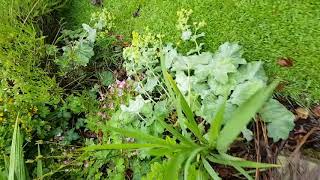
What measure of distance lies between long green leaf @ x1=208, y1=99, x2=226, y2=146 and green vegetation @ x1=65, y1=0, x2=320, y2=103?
0.58 meters

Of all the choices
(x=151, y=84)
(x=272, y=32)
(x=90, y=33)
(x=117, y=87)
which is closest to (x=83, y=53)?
(x=90, y=33)

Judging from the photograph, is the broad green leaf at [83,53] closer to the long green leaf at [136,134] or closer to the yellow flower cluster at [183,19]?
the yellow flower cluster at [183,19]

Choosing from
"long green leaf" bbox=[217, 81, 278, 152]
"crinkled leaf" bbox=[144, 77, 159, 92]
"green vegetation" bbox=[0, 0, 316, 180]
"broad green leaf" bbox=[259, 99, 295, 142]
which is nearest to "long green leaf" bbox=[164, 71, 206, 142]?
"green vegetation" bbox=[0, 0, 316, 180]

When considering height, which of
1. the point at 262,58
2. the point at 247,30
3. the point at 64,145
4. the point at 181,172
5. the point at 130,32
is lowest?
the point at 181,172

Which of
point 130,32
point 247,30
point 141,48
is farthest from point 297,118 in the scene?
point 130,32

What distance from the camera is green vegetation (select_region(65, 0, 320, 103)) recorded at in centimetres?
253

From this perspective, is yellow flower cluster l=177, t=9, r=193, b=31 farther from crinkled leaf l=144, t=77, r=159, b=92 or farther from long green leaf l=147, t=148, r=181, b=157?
long green leaf l=147, t=148, r=181, b=157

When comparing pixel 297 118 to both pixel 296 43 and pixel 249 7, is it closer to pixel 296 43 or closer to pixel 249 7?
pixel 296 43

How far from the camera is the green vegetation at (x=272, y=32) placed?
2.53 metres

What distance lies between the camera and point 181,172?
2.48 m

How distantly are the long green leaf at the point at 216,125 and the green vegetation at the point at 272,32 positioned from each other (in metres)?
0.58

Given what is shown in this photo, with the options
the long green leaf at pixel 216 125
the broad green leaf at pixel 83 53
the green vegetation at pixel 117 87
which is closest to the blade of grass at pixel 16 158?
the green vegetation at pixel 117 87

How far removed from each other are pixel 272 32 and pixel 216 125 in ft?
2.63

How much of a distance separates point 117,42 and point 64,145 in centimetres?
87
